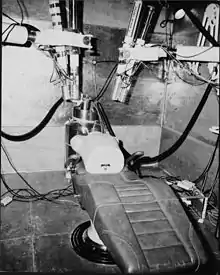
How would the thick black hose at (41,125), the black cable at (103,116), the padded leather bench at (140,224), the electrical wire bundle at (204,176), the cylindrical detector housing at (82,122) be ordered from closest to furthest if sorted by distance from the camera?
the padded leather bench at (140,224)
the electrical wire bundle at (204,176)
the cylindrical detector housing at (82,122)
the black cable at (103,116)
the thick black hose at (41,125)

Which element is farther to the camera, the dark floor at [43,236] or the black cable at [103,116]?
the black cable at [103,116]

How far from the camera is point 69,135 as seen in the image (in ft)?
6.65

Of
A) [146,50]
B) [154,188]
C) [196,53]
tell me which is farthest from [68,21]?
[154,188]

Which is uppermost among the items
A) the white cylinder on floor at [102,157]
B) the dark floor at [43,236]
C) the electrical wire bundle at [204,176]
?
the white cylinder on floor at [102,157]

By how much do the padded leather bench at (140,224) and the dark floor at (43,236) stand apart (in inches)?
13.9

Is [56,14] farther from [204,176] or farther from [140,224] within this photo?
[204,176]

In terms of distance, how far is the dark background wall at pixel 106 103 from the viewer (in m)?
2.05

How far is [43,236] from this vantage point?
1.62m

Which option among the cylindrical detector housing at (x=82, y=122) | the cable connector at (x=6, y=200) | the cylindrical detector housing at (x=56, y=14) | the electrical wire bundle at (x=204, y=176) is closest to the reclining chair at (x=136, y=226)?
the cylindrical detector housing at (x=82, y=122)

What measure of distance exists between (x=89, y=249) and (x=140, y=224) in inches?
21.0

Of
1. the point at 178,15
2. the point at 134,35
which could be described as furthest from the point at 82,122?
the point at 178,15

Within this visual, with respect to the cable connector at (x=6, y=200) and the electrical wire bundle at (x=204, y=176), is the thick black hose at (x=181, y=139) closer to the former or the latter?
the electrical wire bundle at (x=204, y=176)

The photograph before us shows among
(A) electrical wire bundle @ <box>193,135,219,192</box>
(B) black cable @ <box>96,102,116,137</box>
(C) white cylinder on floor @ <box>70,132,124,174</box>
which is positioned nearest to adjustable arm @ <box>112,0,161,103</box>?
(B) black cable @ <box>96,102,116,137</box>

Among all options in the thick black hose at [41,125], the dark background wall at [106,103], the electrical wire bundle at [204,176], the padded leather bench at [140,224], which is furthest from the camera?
the thick black hose at [41,125]
